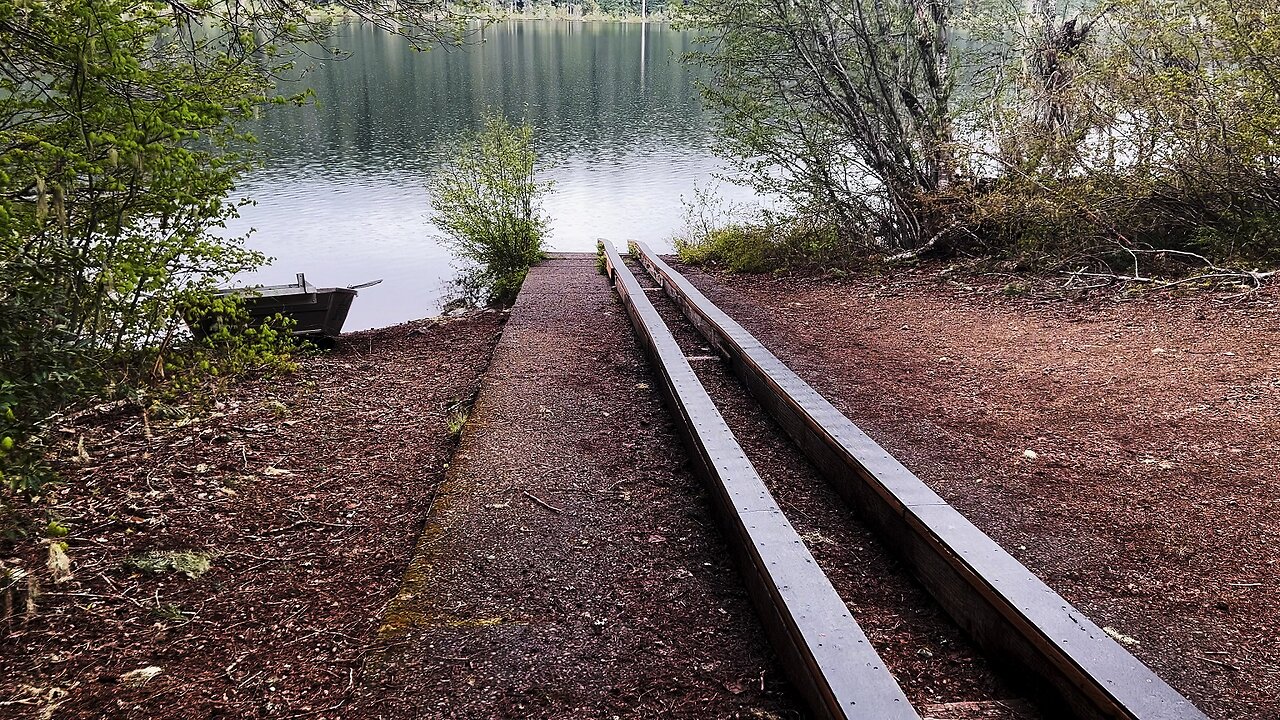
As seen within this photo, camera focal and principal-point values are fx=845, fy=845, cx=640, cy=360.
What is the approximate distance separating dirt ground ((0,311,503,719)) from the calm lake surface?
7.44 ft

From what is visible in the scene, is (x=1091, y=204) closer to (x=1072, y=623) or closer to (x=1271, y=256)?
(x=1271, y=256)

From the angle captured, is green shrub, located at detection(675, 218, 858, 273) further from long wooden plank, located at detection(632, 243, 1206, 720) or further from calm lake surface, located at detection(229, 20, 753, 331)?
long wooden plank, located at detection(632, 243, 1206, 720)

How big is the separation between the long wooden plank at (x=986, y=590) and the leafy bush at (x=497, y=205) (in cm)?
1003

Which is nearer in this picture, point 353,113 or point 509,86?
point 353,113

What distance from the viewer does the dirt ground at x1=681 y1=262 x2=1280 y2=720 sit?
256 cm

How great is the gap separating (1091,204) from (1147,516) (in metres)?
6.01

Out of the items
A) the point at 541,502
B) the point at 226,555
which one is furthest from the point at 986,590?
the point at 226,555

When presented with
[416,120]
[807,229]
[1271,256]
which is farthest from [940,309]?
[416,120]

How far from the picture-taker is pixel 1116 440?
3947 mm

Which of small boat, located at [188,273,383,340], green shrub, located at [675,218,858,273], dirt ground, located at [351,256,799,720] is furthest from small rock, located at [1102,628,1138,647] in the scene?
small boat, located at [188,273,383,340]

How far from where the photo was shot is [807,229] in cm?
1164

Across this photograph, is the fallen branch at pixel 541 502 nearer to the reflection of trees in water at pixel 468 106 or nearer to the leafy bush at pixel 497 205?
the leafy bush at pixel 497 205

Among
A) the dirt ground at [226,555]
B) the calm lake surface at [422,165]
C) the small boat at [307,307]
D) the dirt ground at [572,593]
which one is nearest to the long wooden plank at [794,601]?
the dirt ground at [572,593]

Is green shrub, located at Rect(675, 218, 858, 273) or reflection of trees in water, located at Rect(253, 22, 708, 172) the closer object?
green shrub, located at Rect(675, 218, 858, 273)
